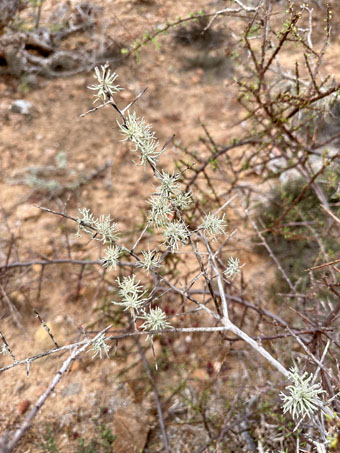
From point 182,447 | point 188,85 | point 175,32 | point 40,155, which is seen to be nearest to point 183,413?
point 182,447

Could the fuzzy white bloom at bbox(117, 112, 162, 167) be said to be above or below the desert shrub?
above

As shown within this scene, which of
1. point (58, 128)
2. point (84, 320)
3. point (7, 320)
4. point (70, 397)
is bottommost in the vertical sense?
point (70, 397)

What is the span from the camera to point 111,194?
3094 millimetres

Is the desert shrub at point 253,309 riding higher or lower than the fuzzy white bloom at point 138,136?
lower

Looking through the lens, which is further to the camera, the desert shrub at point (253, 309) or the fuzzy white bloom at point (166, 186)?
the desert shrub at point (253, 309)

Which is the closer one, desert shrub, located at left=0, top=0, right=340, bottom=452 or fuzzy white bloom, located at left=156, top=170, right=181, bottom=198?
fuzzy white bloom, located at left=156, top=170, right=181, bottom=198

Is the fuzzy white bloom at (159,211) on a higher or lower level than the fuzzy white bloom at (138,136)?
lower

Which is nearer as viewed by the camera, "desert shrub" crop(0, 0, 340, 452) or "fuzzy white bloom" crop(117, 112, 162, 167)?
"fuzzy white bloom" crop(117, 112, 162, 167)

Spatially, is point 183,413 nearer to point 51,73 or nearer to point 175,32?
point 51,73

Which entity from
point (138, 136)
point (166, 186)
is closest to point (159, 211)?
point (166, 186)

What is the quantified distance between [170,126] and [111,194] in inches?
35.6

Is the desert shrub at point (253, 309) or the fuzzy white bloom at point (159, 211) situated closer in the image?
the fuzzy white bloom at point (159, 211)

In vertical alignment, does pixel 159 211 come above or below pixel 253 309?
above

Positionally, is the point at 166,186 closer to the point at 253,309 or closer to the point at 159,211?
the point at 159,211
